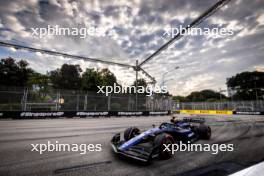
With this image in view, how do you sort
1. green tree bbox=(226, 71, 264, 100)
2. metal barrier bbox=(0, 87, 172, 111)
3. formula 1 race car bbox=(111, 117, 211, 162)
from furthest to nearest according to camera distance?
green tree bbox=(226, 71, 264, 100) < metal barrier bbox=(0, 87, 172, 111) < formula 1 race car bbox=(111, 117, 211, 162)

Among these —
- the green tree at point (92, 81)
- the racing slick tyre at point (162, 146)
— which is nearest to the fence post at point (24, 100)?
the racing slick tyre at point (162, 146)

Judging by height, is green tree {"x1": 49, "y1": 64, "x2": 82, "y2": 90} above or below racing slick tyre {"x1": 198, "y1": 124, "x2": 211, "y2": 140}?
above

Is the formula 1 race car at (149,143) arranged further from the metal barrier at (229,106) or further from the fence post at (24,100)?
the metal barrier at (229,106)

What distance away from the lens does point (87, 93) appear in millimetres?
19359

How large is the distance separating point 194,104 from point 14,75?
57926mm

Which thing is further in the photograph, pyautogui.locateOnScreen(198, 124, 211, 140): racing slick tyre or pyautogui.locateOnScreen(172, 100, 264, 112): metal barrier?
pyautogui.locateOnScreen(172, 100, 264, 112): metal barrier

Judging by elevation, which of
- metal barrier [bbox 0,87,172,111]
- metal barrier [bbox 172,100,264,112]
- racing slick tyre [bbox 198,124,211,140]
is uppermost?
metal barrier [bbox 0,87,172,111]

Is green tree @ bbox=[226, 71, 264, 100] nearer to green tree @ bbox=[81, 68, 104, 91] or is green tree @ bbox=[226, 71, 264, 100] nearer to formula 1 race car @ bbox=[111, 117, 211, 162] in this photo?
green tree @ bbox=[81, 68, 104, 91]

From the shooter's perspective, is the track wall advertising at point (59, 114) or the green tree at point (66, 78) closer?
the track wall advertising at point (59, 114)

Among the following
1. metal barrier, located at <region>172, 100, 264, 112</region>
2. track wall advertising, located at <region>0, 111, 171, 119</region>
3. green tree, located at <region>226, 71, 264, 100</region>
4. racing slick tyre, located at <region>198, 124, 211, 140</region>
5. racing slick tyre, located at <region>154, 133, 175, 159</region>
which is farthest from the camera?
green tree, located at <region>226, 71, 264, 100</region>

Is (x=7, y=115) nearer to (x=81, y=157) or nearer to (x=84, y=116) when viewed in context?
(x=84, y=116)

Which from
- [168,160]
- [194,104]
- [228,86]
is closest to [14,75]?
[194,104]

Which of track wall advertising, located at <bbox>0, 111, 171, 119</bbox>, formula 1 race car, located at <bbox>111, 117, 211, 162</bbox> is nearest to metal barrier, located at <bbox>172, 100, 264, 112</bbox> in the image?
track wall advertising, located at <bbox>0, 111, 171, 119</bbox>

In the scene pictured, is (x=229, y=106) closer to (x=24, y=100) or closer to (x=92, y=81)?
(x=92, y=81)
